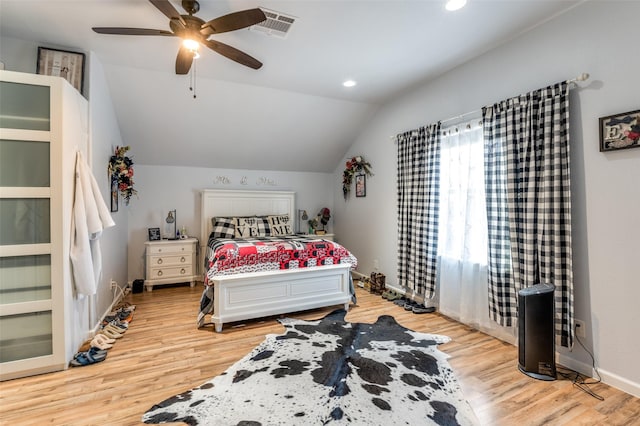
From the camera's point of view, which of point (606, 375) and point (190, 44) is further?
point (190, 44)

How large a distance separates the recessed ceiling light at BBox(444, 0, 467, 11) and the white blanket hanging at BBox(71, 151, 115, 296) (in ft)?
10.3

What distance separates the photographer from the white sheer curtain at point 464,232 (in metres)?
2.94

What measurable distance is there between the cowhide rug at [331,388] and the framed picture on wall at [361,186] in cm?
256

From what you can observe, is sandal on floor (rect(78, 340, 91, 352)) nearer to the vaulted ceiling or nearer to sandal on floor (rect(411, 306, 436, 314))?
the vaulted ceiling

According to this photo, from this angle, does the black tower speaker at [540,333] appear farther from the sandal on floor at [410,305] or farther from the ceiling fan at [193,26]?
the ceiling fan at [193,26]

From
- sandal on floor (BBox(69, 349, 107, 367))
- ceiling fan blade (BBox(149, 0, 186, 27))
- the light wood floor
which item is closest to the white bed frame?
the light wood floor

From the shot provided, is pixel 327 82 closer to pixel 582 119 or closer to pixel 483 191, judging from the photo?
pixel 483 191

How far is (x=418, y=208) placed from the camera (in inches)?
142

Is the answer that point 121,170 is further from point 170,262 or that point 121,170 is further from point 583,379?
point 583,379

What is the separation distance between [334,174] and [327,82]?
2429 millimetres

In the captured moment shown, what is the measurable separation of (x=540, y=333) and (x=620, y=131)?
4.97ft

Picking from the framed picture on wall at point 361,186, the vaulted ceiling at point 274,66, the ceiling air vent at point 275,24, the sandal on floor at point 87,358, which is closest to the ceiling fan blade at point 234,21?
the vaulted ceiling at point 274,66

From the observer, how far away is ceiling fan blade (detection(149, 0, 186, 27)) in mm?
1771

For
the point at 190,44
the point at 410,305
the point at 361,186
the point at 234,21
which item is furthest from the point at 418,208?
the point at 190,44
